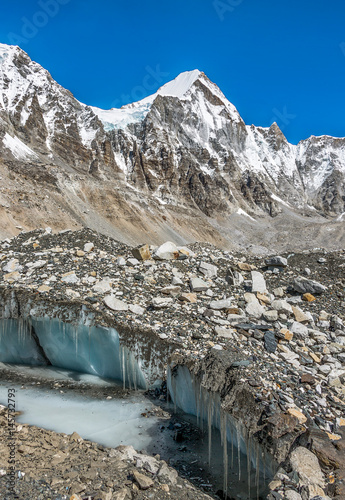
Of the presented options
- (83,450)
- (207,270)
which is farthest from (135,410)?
(207,270)

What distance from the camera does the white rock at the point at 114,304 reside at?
8012 mm

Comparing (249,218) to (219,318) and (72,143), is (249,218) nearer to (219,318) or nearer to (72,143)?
(72,143)

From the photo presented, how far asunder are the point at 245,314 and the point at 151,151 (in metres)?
74.8

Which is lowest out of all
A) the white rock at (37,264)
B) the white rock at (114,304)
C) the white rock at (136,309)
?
the white rock at (136,309)

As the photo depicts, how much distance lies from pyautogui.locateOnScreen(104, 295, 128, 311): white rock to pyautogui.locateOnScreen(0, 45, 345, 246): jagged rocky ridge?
32.0 m

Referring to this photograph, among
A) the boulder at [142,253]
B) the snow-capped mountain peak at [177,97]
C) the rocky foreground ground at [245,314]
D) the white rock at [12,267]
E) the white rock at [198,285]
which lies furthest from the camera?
the snow-capped mountain peak at [177,97]

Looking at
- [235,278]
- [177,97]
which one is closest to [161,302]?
[235,278]

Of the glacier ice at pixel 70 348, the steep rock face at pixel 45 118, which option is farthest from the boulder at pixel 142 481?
the steep rock face at pixel 45 118

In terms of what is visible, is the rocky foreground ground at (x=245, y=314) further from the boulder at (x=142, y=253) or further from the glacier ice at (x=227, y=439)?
the glacier ice at (x=227, y=439)

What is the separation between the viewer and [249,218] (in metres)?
83.7

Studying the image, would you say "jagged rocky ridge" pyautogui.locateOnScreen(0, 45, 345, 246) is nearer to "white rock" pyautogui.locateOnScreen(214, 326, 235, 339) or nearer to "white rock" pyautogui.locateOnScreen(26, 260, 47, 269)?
"white rock" pyautogui.locateOnScreen(26, 260, 47, 269)

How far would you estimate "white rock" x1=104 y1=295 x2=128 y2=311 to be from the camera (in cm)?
801

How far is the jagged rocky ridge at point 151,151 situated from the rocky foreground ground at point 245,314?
2987 centimetres

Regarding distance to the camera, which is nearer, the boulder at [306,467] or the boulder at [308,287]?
the boulder at [306,467]
